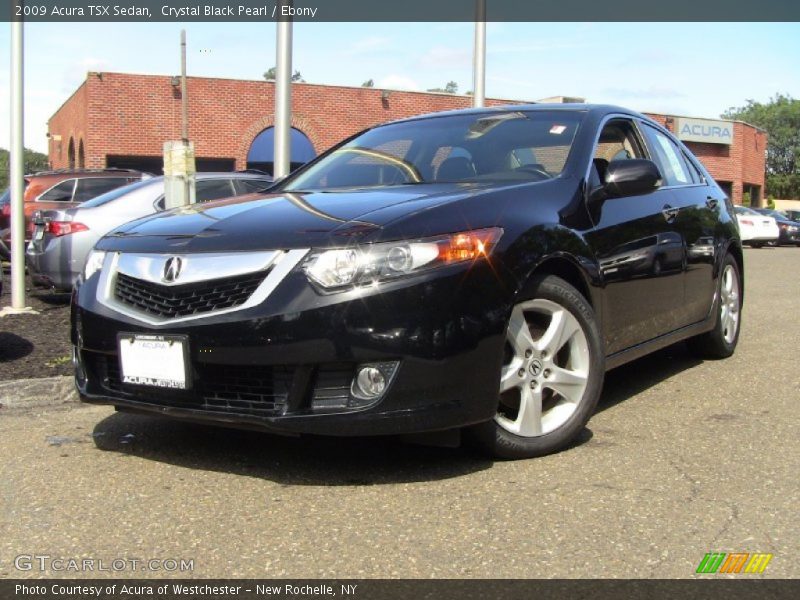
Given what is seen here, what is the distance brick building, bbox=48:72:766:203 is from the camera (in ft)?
90.8

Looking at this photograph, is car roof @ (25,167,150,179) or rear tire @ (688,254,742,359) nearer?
rear tire @ (688,254,742,359)

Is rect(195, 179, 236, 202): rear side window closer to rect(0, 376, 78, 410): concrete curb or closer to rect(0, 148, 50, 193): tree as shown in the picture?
rect(0, 376, 78, 410): concrete curb

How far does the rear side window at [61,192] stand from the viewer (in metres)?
12.9

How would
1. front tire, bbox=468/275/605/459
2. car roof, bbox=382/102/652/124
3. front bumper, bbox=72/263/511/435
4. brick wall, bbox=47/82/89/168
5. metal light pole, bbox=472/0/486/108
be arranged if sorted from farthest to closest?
1. brick wall, bbox=47/82/89/168
2. metal light pole, bbox=472/0/486/108
3. car roof, bbox=382/102/652/124
4. front tire, bbox=468/275/605/459
5. front bumper, bbox=72/263/511/435

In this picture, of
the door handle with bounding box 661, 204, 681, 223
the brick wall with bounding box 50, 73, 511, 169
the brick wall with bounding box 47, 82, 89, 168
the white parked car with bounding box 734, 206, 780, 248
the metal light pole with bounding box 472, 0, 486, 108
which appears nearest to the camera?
the door handle with bounding box 661, 204, 681, 223

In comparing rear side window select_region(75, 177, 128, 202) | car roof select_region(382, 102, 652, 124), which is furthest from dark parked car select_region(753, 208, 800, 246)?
car roof select_region(382, 102, 652, 124)

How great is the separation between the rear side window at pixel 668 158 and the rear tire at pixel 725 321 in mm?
688

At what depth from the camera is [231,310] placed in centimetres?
329

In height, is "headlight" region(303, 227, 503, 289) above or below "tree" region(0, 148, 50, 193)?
below

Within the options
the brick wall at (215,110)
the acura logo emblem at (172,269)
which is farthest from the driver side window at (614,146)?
the brick wall at (215,110)

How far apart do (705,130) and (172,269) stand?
41.0 m

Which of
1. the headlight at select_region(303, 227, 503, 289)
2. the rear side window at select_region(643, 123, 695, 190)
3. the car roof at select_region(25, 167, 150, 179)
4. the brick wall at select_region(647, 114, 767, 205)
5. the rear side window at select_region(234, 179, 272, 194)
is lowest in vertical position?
the headlight at select_region(303, 227, 503, 289)

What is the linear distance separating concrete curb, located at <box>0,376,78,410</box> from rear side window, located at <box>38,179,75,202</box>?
27.8 feet

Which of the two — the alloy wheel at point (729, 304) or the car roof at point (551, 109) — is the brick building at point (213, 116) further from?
the car roof at point (551, 109)
